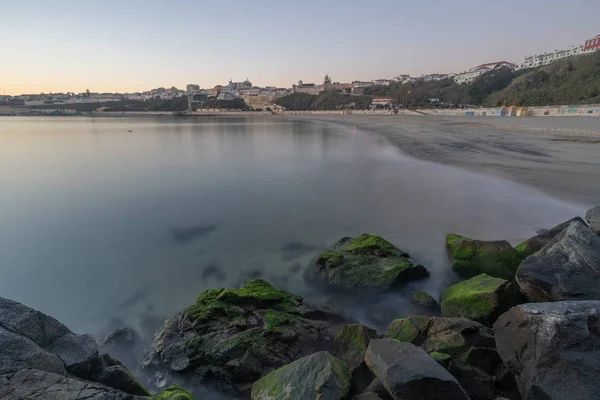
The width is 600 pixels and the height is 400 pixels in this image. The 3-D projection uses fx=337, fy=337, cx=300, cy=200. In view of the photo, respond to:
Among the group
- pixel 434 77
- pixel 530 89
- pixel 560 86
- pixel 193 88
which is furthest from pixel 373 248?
pixel 193 88

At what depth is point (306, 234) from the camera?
288 inches

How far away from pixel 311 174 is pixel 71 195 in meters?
8.56

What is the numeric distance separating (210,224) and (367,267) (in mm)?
4516

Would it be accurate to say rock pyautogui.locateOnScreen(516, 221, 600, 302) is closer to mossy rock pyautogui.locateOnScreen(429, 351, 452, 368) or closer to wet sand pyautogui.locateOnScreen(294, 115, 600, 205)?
mossy rock pyautogui.locateOnScreen(429, 351, 452, 368)

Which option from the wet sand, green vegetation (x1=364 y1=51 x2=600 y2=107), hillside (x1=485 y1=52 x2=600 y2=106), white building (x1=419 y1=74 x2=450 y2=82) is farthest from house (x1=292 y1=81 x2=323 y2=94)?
the wet sand

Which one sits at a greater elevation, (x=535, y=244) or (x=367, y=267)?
(x=535, y=244)

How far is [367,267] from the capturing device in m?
5.02

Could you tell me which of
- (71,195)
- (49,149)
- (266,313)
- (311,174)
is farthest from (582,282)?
(49,149)

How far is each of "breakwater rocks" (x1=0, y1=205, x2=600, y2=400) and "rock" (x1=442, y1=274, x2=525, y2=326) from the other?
0.01m

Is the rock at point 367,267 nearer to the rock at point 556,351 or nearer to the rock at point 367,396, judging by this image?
the rock at point 556,351

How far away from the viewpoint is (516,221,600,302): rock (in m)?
2.98

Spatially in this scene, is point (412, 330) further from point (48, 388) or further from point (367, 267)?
point (48, 388)

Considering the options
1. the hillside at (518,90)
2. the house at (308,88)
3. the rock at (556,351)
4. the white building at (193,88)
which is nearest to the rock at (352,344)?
the rock at (556,351)

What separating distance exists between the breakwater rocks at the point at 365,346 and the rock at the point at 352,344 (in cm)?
1
